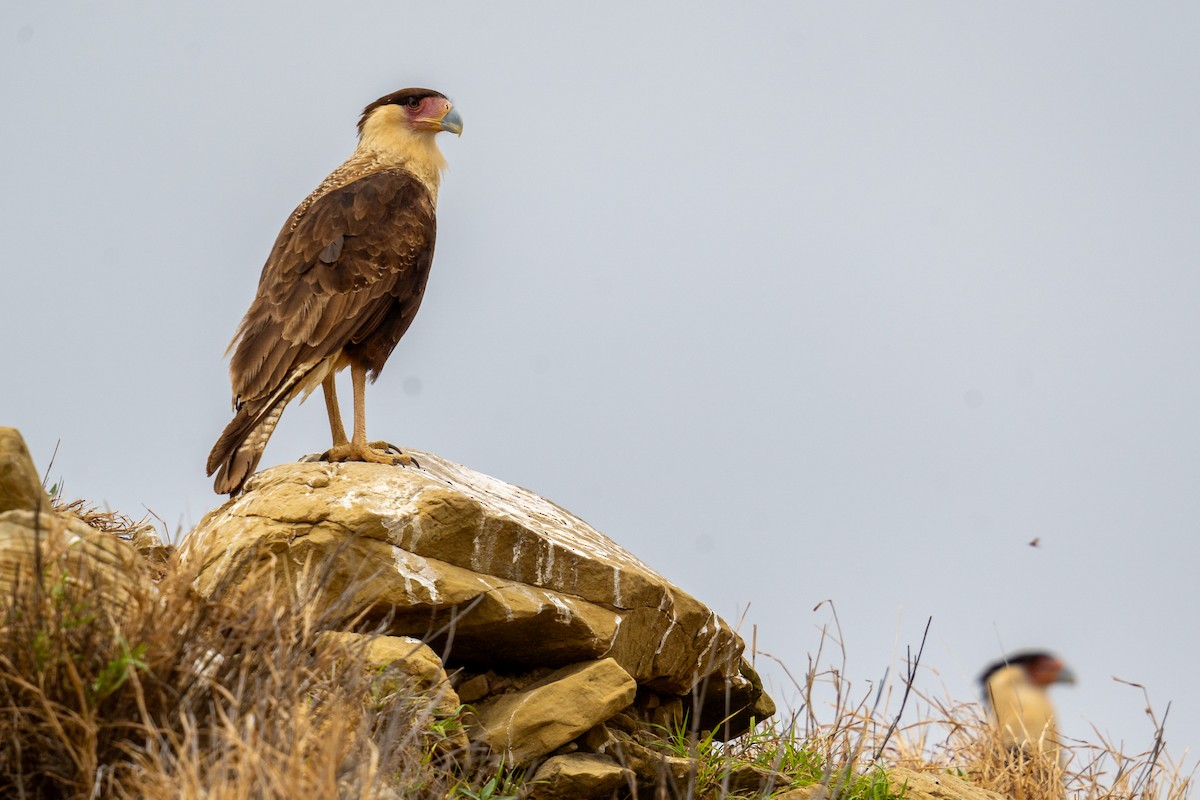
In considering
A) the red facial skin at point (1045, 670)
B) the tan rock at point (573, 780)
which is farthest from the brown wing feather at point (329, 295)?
the red facial skin at point (1045, 670)

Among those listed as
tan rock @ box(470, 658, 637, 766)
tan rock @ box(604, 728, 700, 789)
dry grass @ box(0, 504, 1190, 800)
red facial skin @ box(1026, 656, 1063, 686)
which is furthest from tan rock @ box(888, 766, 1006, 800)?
red facial skin @ box(1026, 656, 1063, 686)

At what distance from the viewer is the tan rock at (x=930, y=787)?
210 inches

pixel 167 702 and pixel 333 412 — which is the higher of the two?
pixel 333 412

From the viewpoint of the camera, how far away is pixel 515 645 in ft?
17.7

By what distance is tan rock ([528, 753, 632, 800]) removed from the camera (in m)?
4.82

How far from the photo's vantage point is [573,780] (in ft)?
15.8

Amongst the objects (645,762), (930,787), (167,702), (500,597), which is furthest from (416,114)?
(167,702)

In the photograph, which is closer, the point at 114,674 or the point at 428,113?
the point at 114,674

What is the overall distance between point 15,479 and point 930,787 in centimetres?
381

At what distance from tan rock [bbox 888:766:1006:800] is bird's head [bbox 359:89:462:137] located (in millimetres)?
4217

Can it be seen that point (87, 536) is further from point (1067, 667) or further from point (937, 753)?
point (1067, 667)

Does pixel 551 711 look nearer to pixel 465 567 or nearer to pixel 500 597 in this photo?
pixel 500 597

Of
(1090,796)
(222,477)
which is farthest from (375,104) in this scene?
(1090,796)

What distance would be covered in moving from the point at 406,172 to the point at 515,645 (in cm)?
295
